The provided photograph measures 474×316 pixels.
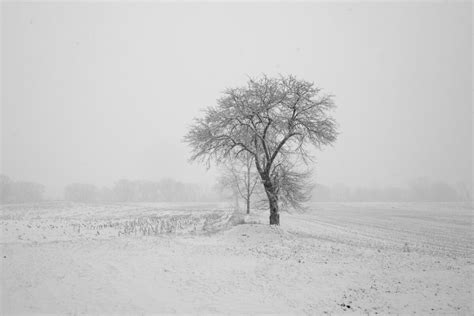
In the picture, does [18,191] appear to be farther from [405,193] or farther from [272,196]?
[405,193]

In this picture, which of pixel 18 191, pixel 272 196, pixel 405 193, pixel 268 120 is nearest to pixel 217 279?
pixel 272 196

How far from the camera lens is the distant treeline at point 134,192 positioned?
98.1 metres

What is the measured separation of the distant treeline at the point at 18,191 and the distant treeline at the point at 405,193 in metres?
104

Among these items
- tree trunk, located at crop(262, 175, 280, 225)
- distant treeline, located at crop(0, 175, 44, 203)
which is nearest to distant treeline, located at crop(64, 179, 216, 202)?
distant treeline, located at crop(0, 175, 44, 203)

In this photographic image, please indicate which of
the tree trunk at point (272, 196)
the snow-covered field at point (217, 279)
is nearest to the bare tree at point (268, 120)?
the tree trunk at point (272, 196)

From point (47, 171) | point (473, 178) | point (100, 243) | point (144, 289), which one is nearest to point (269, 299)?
point (144, 289)

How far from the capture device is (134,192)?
102500 mm

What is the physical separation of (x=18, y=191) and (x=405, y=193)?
160 meters

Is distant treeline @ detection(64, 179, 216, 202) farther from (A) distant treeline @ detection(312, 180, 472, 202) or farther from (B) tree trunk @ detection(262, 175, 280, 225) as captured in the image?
(B) tree trunk @ detection(262, 175, 280, 225)

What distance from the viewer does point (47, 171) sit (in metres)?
169

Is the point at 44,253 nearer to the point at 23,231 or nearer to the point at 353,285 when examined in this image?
the point at 23,231

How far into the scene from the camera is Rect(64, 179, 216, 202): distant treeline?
98.1m

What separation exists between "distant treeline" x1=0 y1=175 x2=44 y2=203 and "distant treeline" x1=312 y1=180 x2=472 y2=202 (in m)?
104

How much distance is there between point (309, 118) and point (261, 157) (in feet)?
18.6
